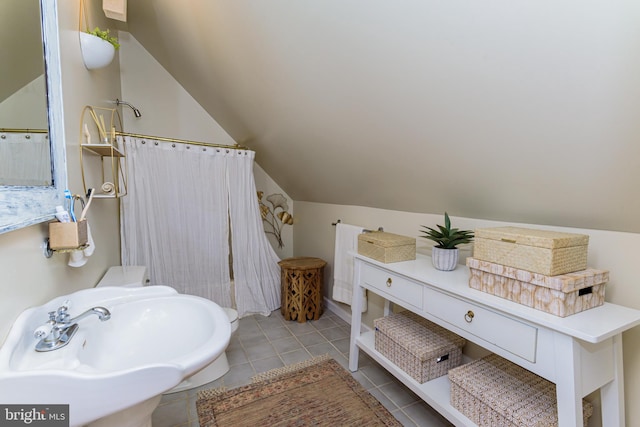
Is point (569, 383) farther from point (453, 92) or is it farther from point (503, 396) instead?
point (453, 92)

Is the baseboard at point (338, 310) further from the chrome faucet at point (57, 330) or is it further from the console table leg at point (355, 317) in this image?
the chrome faucet at point (57, 330)

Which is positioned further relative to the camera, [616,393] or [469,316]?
[469,316]

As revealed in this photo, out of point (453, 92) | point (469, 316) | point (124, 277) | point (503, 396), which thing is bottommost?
point (503, 396)

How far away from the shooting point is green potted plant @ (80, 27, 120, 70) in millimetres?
1436

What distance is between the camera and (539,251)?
1020 mm

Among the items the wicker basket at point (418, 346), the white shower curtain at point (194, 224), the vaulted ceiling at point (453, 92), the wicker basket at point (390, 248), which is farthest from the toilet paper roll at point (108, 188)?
the wicker basket at point (418, 346)

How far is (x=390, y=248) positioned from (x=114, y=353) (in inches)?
51.7

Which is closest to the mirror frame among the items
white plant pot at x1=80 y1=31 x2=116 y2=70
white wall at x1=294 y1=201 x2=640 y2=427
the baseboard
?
white plant pot at x1=80 y1=31 x2=116 y2=70

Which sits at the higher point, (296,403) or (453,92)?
(453,92)

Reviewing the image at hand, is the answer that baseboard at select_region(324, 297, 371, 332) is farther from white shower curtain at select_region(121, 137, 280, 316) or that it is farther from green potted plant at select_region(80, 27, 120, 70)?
green potted plant at select_region(80, 27, 120, 70)

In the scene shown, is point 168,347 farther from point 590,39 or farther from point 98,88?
point 98,88

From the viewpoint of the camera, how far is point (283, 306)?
8.98ft

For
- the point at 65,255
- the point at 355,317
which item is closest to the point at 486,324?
the point at 355,317

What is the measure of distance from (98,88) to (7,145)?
137cm
